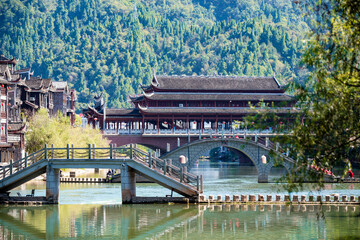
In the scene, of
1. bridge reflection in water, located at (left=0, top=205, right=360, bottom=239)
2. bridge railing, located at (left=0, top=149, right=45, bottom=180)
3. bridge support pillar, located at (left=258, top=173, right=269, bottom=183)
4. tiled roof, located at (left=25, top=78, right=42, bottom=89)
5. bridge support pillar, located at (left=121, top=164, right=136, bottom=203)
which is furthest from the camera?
tiled roof, located at (left=25, top=78, right=42, bottom=89)

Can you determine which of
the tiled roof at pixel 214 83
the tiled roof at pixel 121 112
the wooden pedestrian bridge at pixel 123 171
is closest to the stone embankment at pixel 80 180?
the wooden pedestrian bridge at pixel 123 171

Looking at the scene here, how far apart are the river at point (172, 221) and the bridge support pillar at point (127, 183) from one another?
2.66 ft

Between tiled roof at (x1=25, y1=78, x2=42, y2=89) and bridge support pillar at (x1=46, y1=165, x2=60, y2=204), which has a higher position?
tiled roof at (x1=25, y1=78, x2=42, y2=89)

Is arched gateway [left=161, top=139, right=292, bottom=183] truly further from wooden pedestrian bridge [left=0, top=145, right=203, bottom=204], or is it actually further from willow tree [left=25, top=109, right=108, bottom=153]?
wooden pedestrian bridge [left=0, top=145, right=203, bottom=204]

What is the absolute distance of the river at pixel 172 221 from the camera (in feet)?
113

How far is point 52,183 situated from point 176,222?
1075 cm

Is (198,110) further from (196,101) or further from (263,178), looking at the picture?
(263,178)

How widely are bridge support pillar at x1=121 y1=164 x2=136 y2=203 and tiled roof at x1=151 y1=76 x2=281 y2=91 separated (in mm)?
48716

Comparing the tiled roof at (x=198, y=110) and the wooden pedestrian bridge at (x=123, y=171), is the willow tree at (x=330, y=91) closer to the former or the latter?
the wooden pedestrian bridge at (x=123, y=171)

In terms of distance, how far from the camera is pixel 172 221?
38656 millimetres

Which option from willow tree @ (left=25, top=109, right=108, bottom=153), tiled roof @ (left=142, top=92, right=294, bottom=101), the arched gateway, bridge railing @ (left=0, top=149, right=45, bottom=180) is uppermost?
tiled roof @ (left=142, top=92, right=294, bottom=101)

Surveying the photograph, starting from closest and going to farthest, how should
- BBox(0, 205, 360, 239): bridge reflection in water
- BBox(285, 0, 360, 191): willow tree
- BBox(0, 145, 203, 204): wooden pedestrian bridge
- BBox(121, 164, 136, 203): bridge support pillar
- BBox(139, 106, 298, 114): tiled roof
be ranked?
BBox(285, 0, 360, 191): willow tree → BBox(0, 205, 360, 239): bridge reflection in water → BBox(0, 145, 203, 204): wooden pedestrian bridge → BBox(121, 164, 136, 203): bridge support pillar → BBox(139, 106, 298, 114): tiled roof

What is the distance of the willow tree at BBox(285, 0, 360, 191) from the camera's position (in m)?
23.8

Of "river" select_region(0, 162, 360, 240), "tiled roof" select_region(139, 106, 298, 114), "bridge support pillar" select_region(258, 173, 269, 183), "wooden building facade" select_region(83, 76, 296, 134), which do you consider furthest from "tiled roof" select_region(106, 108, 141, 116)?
"river" select_region(0, 162, 360, 240)
